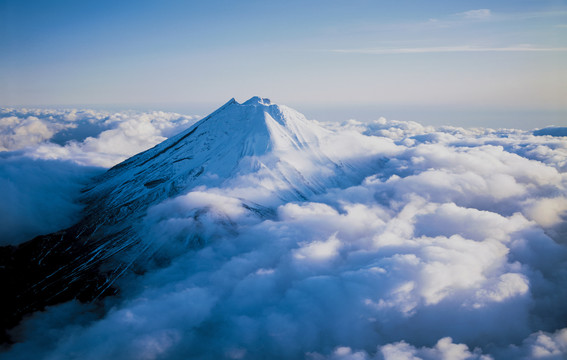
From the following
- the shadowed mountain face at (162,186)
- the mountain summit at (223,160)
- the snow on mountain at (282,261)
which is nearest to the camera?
the snow on mountain at (282,261)

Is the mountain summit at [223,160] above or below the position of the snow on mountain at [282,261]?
above

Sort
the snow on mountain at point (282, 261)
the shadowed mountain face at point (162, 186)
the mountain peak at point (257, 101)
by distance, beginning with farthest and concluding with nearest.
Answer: the mountain peak at point (257, 101) < the shadowed mountain face at point (162, 186) < the snow on mountain at point (282, 261)

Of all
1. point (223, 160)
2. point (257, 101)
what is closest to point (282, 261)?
point (223, 160)

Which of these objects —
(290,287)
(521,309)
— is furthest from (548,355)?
(290,287)

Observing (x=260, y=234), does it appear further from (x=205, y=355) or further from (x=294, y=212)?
(x=205, y=355)

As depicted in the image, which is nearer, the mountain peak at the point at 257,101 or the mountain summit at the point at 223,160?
the mountain summit at the point at 223,160

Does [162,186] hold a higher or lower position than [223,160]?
lower

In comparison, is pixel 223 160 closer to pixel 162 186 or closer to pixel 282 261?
pixel 162 186

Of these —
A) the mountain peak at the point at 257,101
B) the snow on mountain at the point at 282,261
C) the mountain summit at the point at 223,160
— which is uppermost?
the mountain peak at the point at 257,101

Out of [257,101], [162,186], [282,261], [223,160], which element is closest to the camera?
[282,261]
